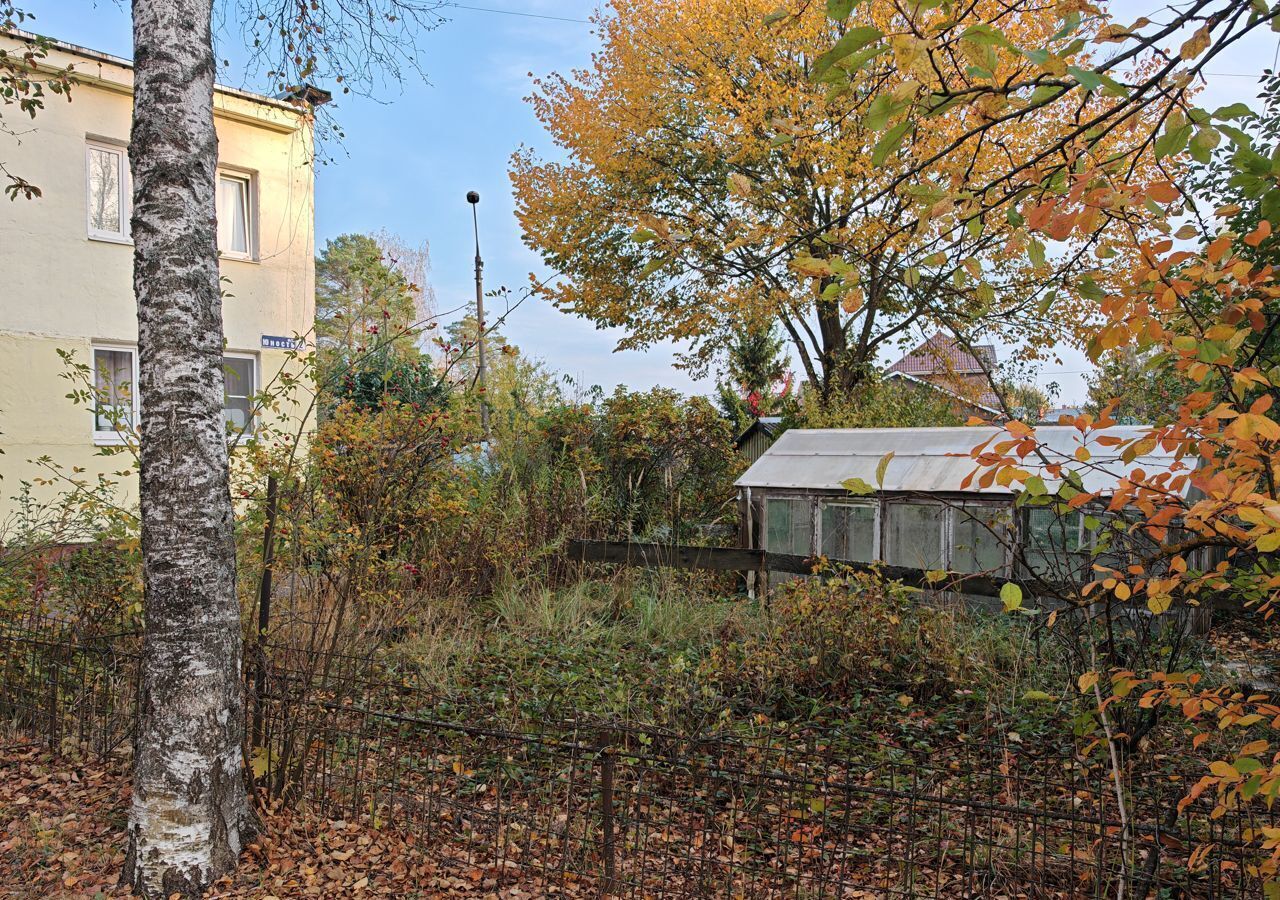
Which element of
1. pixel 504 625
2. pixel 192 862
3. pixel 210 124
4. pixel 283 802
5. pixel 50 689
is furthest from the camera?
pixel 504 625

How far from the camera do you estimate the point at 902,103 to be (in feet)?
6.00

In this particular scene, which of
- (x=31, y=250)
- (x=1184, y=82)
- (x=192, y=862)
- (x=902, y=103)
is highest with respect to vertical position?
(x=31, y=250)

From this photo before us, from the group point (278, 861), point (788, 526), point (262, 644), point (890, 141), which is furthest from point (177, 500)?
point (788, 526)

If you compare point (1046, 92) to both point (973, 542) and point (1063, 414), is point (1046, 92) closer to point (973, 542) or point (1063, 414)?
point (1063, 414)

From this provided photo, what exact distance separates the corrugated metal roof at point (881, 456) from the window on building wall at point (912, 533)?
221 mm

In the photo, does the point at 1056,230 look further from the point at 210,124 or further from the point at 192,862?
the point at 192,862

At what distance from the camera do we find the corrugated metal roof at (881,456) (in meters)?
8.21

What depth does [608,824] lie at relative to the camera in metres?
2.99

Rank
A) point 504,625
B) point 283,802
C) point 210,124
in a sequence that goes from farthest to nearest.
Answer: point 504,625, point 283,802, point 210,124

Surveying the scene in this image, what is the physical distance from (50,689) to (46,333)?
7.81m

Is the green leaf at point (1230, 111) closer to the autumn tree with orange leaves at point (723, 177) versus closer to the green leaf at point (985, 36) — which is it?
the green leaf at point (985, 36)

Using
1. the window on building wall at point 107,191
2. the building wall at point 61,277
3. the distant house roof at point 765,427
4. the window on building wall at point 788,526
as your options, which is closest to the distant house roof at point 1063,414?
the window on building wall at point 788,526

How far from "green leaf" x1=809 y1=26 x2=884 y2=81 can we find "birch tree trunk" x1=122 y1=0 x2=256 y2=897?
2329 millimetres

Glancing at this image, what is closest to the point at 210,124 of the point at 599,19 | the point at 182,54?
the point at 182,54
